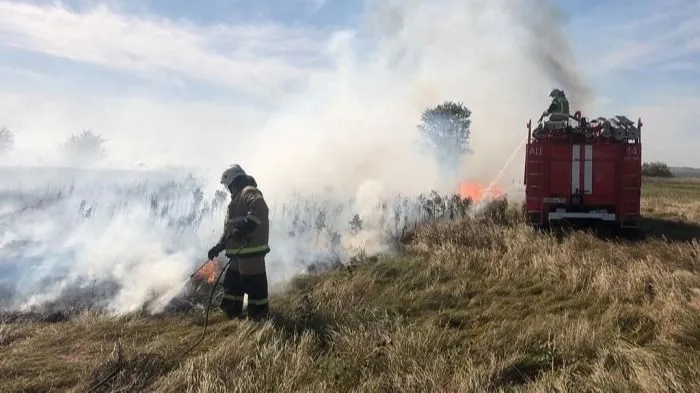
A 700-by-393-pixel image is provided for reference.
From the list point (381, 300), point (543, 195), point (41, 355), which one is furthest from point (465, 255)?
point (41, 355)

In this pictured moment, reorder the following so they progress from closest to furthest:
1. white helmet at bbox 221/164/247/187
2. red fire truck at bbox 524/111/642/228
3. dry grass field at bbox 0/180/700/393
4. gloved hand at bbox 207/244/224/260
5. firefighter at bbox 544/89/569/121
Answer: dry grass field at bbox 0/180/700/393 < gloved hand at bbox 207/244/224/260 < white helmet at bbox 221/164/247/187 < red fire truck at bbox 524/111/642/228 < firefighter at bbox 544/89/569/121

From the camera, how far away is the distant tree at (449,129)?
87.6 ft

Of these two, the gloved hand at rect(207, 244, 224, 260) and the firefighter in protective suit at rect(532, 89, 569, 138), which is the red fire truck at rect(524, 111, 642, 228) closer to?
the firefighter in protective suit at rect(532, 89, 569, 138)

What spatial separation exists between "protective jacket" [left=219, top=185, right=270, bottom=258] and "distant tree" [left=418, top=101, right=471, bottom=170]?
1952cm

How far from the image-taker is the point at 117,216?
474 inches

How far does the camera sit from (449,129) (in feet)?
100

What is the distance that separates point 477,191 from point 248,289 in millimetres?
12128

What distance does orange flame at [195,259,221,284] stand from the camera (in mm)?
7475

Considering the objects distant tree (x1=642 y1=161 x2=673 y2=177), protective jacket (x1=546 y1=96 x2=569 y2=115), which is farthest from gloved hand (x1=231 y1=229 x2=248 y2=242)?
distant tree (x1=642 y1=161 x2=673 y2=177)

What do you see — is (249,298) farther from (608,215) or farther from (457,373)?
(608,215)

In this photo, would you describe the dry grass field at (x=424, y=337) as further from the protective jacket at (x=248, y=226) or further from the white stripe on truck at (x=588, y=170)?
the white stripe on truck at (x=588, y=170)

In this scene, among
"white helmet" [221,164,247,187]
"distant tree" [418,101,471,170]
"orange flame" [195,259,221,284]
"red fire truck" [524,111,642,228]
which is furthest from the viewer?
"distant tree" [418,101,471,170]

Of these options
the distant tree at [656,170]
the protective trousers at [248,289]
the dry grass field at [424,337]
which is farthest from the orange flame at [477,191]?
the distant tree at [656,170]

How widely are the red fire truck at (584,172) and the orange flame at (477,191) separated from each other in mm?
3948
